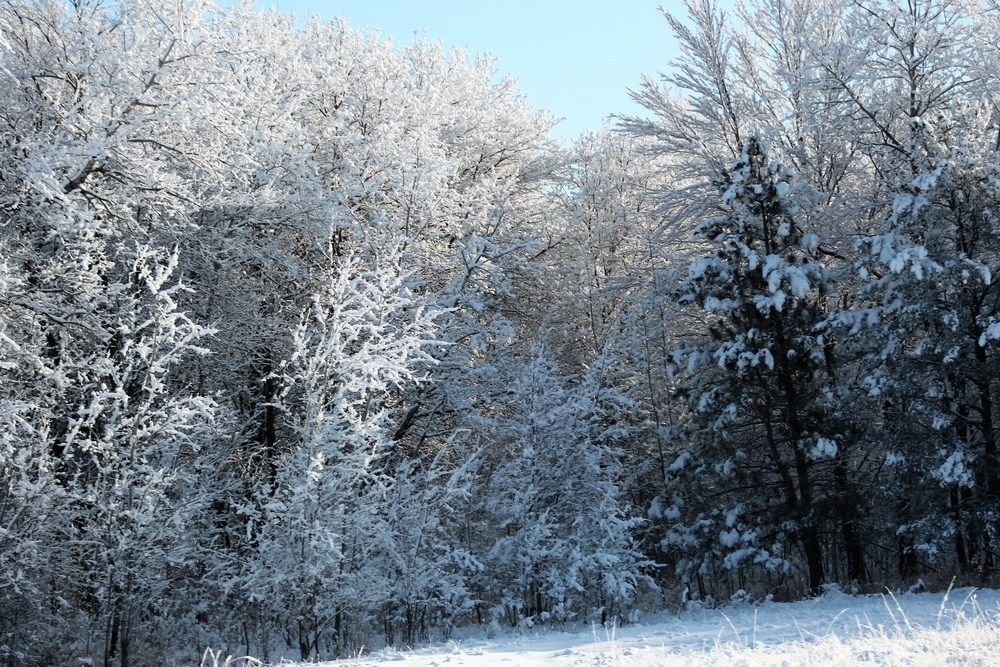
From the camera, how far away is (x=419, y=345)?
13031 mm

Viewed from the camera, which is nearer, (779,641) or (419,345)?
(779,641)

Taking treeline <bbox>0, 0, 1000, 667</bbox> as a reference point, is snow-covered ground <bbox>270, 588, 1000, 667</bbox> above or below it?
below

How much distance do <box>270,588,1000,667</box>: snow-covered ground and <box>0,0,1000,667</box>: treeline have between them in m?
1.56

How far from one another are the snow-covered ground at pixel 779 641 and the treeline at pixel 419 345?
1557mm

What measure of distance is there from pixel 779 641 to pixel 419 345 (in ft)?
24.1

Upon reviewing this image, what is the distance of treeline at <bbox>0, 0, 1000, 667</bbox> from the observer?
33.3 feet

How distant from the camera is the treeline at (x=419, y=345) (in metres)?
10.2

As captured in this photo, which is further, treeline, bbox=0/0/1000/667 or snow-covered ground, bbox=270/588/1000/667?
treeline, bbox=0/0/1000/667

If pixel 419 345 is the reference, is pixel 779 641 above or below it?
below

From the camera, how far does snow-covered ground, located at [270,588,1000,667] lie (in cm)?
597

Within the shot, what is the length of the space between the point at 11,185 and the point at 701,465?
11602mm

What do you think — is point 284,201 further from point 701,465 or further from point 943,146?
point 943,146

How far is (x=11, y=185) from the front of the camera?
10.6 meters

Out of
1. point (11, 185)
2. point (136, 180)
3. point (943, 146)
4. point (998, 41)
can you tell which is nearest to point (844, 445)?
point (943, 146)
